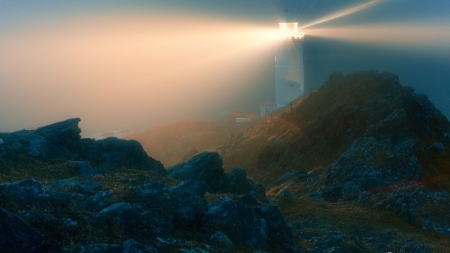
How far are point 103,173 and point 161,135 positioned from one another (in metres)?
34.4

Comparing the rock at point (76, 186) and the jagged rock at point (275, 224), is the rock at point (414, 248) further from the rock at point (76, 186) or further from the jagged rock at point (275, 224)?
the rock at point (76, 186)

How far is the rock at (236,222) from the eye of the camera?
850 cm

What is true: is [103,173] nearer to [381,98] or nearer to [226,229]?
[226,229]

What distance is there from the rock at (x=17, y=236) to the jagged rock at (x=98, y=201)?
1.63 metres

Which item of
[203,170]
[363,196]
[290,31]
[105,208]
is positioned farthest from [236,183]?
[290,31]

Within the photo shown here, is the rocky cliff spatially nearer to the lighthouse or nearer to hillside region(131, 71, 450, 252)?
hillside region(131, 71, 450, 252)

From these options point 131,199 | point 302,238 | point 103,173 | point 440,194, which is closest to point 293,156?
point 440,194

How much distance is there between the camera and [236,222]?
870cm

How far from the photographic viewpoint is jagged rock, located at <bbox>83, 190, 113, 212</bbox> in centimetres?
782

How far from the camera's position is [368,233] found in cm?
1227

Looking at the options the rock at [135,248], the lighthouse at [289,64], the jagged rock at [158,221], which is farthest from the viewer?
the lighthouse at [289,64]

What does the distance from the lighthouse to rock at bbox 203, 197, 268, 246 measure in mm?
30227

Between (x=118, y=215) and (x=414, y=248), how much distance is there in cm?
688

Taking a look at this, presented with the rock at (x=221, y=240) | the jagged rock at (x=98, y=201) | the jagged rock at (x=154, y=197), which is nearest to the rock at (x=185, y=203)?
the jagged rock at (x=154, y=197)
